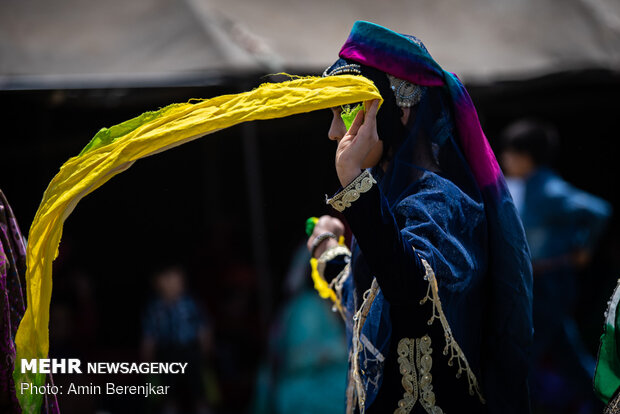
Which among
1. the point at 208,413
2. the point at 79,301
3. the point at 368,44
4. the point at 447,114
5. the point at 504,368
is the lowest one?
the point at 504,368

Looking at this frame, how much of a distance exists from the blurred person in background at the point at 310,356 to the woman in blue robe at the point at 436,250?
1427mm

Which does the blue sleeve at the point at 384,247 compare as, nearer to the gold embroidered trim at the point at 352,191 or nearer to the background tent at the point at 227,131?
the gold embroidered trim at the point at 352,191

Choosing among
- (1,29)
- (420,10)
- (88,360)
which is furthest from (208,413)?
(420,10)

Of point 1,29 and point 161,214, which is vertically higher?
point 1,29

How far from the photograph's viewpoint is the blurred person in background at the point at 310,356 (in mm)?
3928

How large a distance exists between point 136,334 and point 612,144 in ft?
16.8

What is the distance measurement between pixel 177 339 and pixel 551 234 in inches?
111

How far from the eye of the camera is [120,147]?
233 centimetres

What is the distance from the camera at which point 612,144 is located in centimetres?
Answer: 796

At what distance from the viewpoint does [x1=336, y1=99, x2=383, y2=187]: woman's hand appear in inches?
83.7

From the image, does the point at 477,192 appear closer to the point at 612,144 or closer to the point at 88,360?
the point at 88,360

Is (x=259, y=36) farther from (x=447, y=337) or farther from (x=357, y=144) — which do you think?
(x=447, y=337)

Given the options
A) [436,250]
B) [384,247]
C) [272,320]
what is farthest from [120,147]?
[272,320]

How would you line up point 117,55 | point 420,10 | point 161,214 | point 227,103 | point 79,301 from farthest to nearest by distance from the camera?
point 161,214
point 420,10
point 79,301
point 117,55
point 227,103
